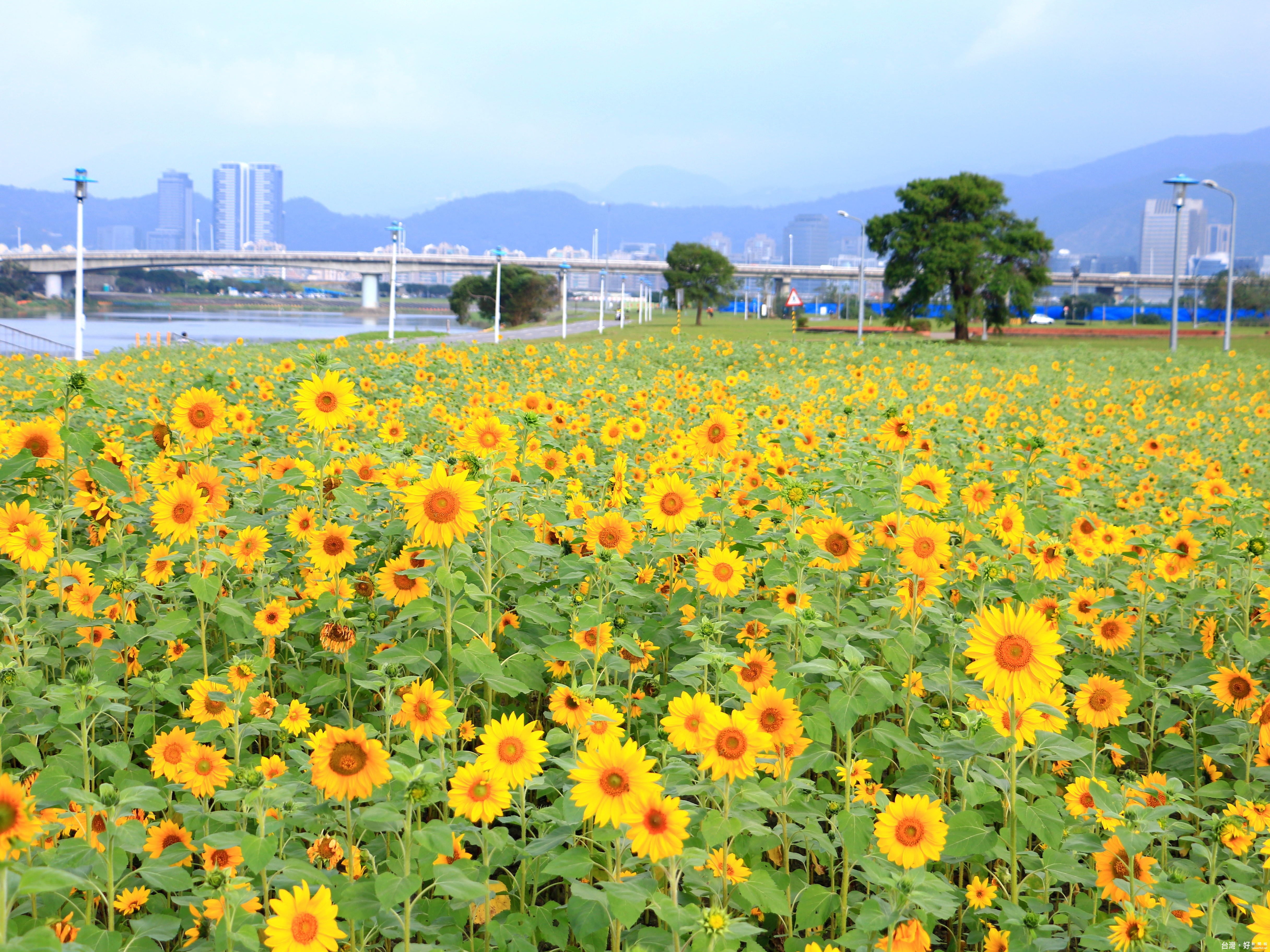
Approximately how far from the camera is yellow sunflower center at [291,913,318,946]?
1.86 meters

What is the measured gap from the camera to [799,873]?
8.38 ft

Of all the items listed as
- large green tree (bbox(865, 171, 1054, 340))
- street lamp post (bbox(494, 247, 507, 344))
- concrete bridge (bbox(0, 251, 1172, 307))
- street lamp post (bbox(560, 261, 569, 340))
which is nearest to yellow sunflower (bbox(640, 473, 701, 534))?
street lamp post (bbox(494, 247, 507, 344))

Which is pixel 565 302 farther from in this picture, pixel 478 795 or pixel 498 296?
pixel 478 795

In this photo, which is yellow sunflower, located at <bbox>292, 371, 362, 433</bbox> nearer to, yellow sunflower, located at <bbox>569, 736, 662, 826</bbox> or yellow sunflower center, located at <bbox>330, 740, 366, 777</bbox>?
yellow sunflower center, located at <bbox>330, 740, 366, 777</bbox>

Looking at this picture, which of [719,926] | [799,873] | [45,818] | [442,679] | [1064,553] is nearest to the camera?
[719,926]

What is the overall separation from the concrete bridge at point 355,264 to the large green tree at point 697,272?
5.90m

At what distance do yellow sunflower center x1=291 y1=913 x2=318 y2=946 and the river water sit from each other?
22.2 metres

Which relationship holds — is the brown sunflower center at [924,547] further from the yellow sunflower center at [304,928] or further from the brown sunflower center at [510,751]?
the yellow sunflower center at [304,928]

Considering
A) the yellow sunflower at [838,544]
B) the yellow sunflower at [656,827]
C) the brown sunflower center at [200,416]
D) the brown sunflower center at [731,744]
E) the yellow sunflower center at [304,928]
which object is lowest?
the yellow sunflower center at [304,928]

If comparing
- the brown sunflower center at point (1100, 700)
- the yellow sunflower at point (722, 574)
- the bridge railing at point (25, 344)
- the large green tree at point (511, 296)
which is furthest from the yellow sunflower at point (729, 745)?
the large green tree at point (511, 296)

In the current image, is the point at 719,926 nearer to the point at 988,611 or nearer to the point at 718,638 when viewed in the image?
the point at 988,611

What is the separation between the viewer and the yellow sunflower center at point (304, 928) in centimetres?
186

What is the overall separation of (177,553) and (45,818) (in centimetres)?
128

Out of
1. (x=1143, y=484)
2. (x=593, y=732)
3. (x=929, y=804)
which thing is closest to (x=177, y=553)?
(x=593, y=732)
